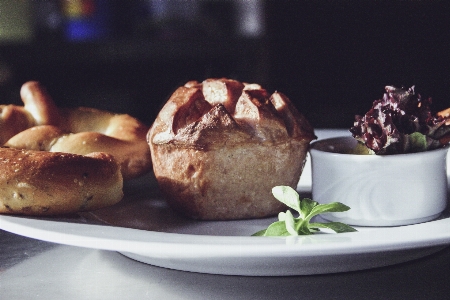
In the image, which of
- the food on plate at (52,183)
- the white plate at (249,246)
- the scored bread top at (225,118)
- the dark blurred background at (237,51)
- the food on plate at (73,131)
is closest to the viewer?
the white plate at (249,246)

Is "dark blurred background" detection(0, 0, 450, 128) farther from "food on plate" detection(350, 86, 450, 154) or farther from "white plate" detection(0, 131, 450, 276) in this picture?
"white plate" detection(0, 131, 450, 276)

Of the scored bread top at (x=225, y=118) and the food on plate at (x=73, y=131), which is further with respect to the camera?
the food on plate at (x=73, y=131)

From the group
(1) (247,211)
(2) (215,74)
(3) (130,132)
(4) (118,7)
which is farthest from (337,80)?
(1) (247,211)

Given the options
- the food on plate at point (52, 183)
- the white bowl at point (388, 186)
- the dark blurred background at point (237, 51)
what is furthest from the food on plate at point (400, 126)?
the dark blurred background at point (237, 51)

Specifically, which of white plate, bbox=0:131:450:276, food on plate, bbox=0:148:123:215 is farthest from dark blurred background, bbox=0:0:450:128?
white plate, bbox=0:131:450:276

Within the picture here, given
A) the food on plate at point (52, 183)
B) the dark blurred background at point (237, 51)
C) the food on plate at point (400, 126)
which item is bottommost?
the dark blurred background at point (237, 51)

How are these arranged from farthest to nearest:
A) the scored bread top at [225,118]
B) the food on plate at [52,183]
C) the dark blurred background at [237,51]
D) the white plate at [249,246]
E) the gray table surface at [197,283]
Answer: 1. the dark blurred background at [237,51]
2. the scored bread top at [225,118]
3. the food on plate at [52,183]
4. the gray table surface at [197,283]
5. the white plate at [249,246]

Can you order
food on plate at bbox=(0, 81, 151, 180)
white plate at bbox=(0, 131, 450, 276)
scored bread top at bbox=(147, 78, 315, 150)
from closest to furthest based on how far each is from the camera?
1. white plate at bbox=(0, 131, 450, 276)
2. scored bread top at bbox=(147, 78, 315, 150)
3. food on plate at bbox=(0, 81, 151, 180)

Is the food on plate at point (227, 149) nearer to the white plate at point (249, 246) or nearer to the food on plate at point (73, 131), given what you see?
the white plate at point (249, 246)
